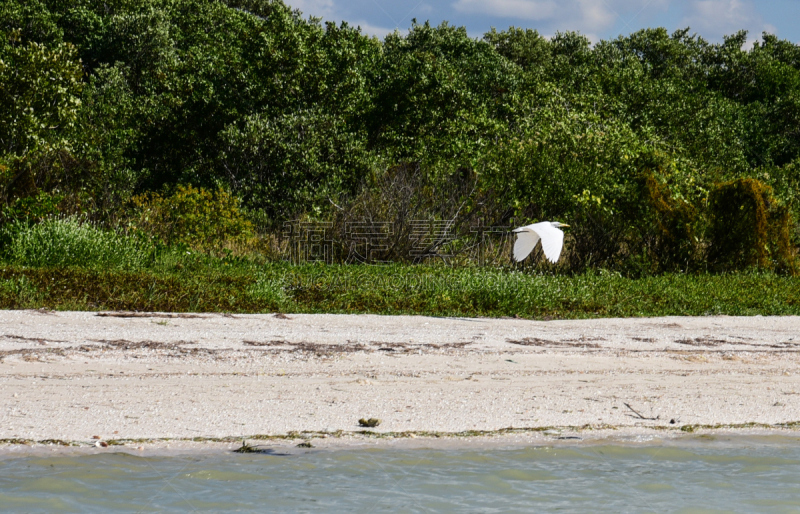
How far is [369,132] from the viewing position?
91.6 ft

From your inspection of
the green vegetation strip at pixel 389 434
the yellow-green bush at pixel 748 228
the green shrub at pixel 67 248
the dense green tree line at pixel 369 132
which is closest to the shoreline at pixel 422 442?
the green vegetation strip at pixel 389 434

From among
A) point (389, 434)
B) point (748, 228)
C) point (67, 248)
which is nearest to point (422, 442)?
point (389, 434)

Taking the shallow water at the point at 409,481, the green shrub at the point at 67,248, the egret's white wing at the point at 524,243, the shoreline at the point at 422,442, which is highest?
the egret's white wing at the point at 524,243

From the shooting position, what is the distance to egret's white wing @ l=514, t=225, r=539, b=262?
1270 cm

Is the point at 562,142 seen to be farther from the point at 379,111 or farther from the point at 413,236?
the point at 379,111

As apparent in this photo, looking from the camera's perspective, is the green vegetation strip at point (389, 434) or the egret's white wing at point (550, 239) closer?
the green vegetation strip at point (389, 434)

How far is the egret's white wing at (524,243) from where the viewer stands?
41.7 ft

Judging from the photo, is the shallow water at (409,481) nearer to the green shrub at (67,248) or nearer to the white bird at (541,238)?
the white bird at (541,238)

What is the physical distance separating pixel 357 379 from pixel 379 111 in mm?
20853

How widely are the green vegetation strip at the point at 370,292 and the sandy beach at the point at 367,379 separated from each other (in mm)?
881

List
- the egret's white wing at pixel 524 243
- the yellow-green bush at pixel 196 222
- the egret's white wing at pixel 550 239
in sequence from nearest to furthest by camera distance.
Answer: the egret's white wing at pixel 550 239 < the egret's white wing at pixel 524 243 < the yellow-green bush at pixel 196 222

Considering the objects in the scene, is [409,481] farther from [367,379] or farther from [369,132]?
[369,132]

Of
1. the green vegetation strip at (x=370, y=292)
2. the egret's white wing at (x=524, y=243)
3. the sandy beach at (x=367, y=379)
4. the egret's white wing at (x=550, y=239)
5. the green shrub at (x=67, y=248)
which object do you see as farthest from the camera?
the green shrub at (x=67, y=248)

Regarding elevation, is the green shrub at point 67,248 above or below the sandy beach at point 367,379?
above
